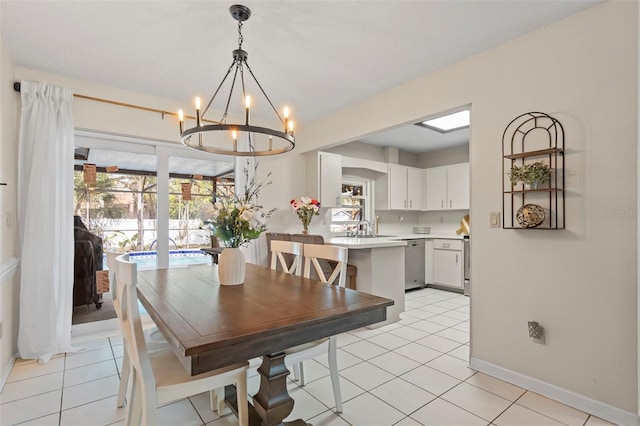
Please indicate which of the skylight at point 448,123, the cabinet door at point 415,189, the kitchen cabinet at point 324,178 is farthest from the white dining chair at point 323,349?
the cabinet door at point 415,189

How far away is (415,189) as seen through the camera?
5863mm

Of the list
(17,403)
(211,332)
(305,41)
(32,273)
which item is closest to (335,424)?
(211,332)

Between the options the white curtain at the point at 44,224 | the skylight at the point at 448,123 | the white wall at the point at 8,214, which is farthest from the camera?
the skylight at the point at 448,123

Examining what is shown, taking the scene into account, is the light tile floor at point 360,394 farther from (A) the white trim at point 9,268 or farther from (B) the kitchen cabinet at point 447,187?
(B) the kitchen cabinet at point 447,187

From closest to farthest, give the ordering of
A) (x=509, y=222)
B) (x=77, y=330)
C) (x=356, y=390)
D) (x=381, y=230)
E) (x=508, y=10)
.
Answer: (x=508, y=10)
(x=356, y=390)
(x=509, y=222)
(x=77, y=330)
(x=381, y=230)

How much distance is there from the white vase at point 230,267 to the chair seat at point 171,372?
0.52 meters

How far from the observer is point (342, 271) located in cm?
213

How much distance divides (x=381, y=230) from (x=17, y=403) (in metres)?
4.93

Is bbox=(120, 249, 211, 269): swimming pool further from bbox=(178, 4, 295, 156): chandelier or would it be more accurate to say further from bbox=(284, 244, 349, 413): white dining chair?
bbox=(284, 244, 349, 413): white dining chair

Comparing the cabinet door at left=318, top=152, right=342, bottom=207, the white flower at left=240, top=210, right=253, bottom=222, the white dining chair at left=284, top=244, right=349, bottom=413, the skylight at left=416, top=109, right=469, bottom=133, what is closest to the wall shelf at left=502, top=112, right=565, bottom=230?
the white dining chair at left=284, top=244, right=349, bottom=413

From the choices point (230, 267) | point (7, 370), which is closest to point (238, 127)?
point (230, 267)

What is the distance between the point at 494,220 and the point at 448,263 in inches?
113

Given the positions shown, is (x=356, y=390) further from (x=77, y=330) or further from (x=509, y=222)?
(x=77, y=330)

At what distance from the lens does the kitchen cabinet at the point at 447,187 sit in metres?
5.31
